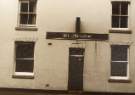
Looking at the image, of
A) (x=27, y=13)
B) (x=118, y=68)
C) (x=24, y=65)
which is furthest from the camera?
(x=27, y=13)

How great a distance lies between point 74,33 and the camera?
22.2m

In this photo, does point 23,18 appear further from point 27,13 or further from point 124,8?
point 124,8

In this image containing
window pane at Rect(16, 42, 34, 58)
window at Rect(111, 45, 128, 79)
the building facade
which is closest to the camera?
the building facade

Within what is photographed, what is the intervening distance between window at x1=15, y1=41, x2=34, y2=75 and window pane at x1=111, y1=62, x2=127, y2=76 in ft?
15.7

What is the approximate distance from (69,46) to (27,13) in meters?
3.23

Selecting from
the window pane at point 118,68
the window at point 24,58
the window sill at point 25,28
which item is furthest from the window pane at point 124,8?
the window at point 24,58

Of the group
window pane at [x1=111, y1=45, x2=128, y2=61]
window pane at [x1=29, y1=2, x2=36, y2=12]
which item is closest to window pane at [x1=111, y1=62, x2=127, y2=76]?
window pane at [x1=111, y1=45, x2=128, y2=61]

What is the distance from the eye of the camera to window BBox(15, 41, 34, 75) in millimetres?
22531

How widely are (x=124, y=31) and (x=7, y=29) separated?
6.92 m

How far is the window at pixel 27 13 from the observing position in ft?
74.6

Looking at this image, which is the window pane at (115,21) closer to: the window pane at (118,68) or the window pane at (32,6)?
the window pane at (118,68)

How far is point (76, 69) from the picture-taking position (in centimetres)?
2223

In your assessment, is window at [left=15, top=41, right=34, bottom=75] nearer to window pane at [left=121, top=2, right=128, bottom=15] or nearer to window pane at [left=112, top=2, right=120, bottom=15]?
window pane at [left=112, top=2, right=120, bottom=15]

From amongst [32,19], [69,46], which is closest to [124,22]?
[69,46]
